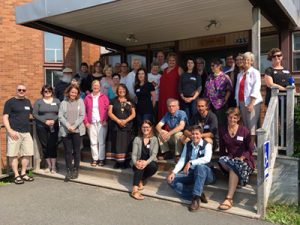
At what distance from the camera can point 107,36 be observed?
9.48 m

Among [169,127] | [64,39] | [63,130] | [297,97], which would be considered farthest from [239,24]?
[64,39]

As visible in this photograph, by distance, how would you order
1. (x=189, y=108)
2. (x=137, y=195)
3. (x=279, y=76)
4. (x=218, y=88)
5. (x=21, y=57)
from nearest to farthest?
1. (x=137, y=195)
2. (x=279, y=76)
3. (x=218, y=88)
4. (x=189, y=108)
5. (x=21, y=57)

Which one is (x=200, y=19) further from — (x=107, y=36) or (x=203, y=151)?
(x=203, y=151)

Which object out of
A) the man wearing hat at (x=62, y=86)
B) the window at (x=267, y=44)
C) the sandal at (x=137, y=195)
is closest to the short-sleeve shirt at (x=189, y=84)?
the sandal at (x=137, y=195)

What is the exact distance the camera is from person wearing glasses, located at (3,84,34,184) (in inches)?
261

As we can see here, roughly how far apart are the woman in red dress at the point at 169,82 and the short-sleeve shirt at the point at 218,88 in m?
0.69

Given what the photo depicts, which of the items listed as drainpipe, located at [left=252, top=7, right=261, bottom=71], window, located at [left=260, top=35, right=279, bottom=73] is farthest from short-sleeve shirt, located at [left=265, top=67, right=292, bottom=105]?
window, located at [left=260, top=35, right=279, bottom=73]

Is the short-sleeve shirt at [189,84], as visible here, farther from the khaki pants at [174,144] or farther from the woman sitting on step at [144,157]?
the woman sitting on step at [144,157]

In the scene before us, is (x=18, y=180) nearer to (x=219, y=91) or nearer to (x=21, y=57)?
(x=219, y=91)

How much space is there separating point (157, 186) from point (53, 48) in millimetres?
7448

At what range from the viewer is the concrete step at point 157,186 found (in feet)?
16.7

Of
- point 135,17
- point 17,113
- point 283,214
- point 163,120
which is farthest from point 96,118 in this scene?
point 283,214

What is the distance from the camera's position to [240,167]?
5059 mm

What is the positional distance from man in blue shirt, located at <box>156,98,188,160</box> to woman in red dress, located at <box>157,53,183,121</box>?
0.46m
